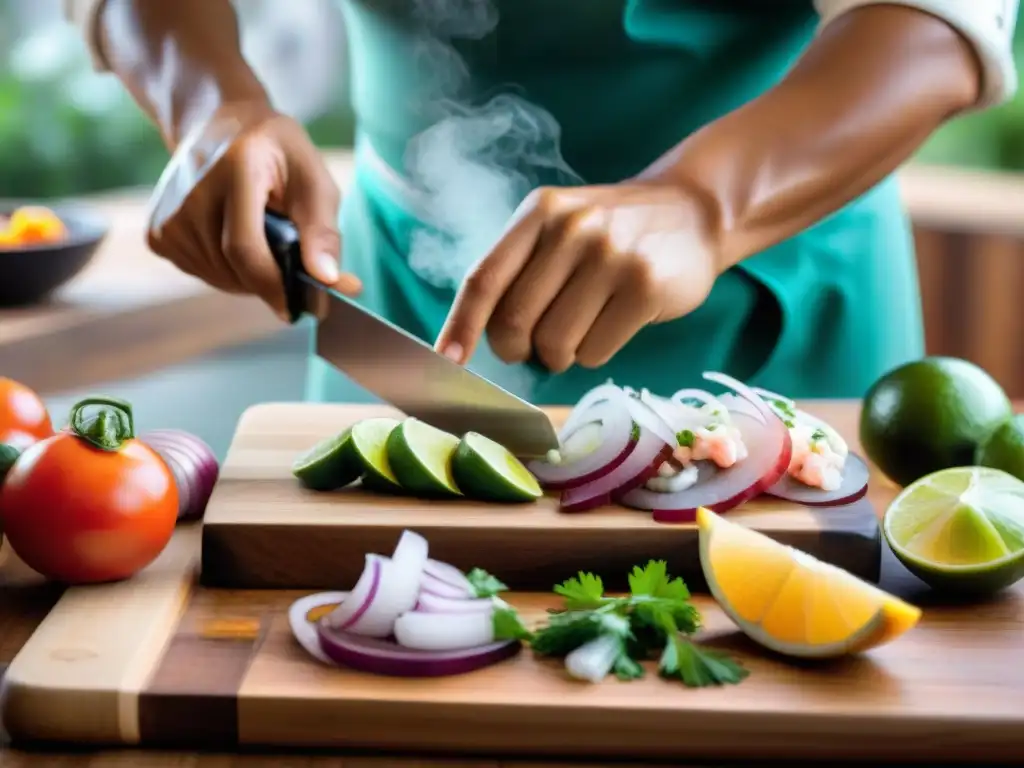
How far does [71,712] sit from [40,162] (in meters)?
3.26

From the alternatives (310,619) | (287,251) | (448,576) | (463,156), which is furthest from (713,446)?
(463,156)

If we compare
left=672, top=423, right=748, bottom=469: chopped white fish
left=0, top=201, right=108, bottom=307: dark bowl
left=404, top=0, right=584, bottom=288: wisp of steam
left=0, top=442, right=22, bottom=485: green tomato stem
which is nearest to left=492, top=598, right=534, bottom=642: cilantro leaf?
left=672, top=423, right=748, bottom=469: chopped white fish

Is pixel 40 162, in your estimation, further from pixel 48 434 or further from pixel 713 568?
pixel 713 568

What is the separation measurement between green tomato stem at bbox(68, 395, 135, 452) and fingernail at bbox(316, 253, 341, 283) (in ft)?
1.25

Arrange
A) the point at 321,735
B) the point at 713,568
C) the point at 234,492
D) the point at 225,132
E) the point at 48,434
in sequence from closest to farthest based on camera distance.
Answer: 1. the point at 321,735
2. the point at 713,568
3. the point at 234,492
4. the point at 48,434
5. the point at 225,132

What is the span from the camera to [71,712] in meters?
1.11

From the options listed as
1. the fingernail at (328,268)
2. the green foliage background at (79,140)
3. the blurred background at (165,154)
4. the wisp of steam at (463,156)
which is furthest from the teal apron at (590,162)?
the green foliage background at (79,140)

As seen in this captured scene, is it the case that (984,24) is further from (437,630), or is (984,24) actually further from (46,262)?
(46,262)

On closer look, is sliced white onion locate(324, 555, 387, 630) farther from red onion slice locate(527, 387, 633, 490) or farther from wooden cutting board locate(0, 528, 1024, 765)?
red onion slice locate(527, 387, 633, 490)

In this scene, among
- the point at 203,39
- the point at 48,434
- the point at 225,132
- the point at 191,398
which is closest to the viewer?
the point at 48,434

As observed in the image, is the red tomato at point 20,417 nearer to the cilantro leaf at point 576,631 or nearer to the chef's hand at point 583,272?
the chef's hand at point 583,272

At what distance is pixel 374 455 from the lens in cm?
143

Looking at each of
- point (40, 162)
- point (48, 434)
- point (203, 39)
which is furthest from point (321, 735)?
point (40, 162)

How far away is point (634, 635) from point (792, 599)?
14cm
